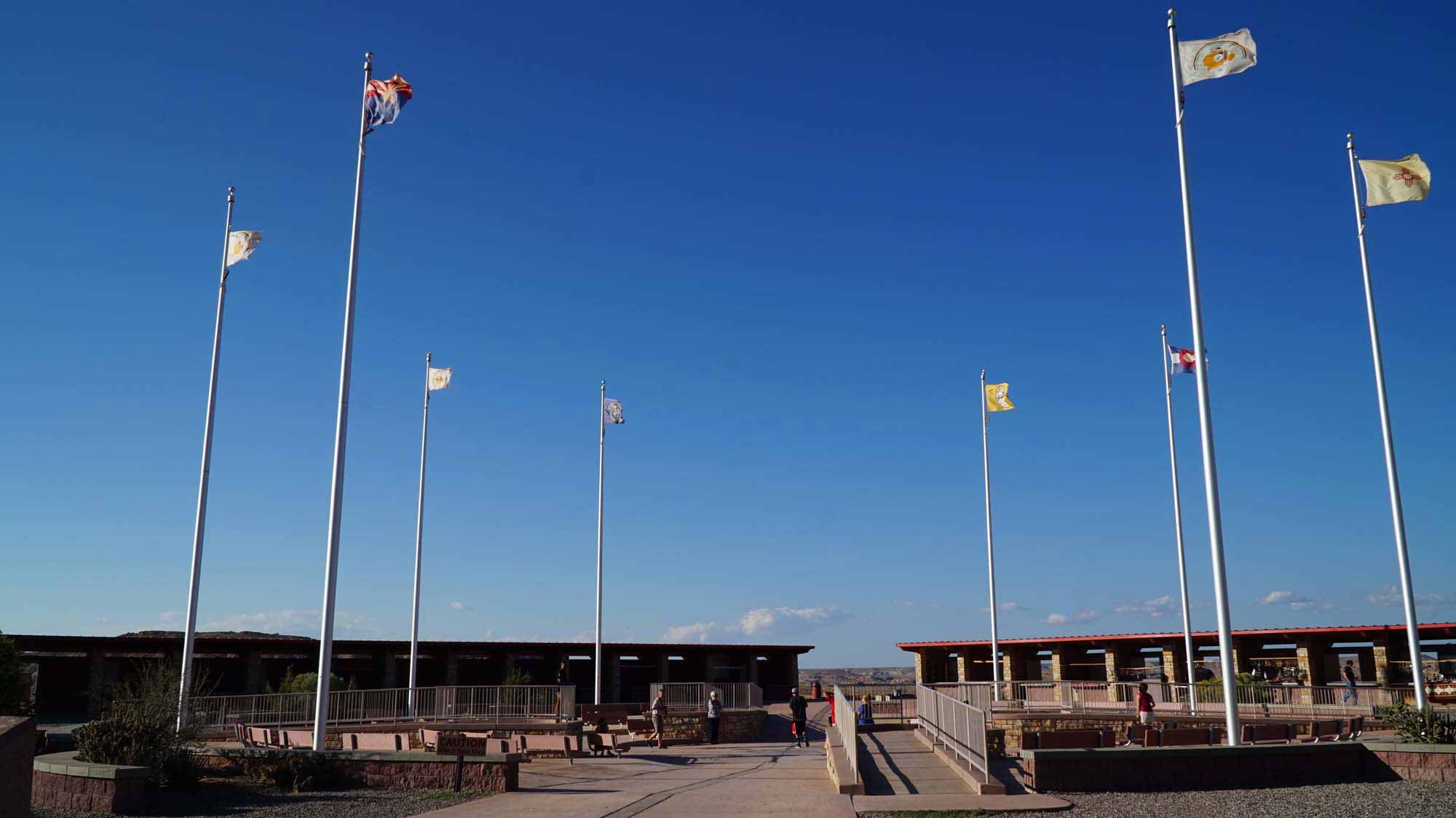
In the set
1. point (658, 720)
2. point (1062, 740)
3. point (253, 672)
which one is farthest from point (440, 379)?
point (1062, 740)

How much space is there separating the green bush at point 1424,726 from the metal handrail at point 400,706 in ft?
68.9

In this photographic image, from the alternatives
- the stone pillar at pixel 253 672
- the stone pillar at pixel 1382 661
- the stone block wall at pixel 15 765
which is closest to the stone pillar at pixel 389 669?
the stone pillar at pixel 253 672

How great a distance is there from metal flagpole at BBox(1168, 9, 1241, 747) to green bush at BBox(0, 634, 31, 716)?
25878 mm

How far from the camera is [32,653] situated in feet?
139

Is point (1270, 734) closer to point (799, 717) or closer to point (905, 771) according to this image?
point (905, 771)

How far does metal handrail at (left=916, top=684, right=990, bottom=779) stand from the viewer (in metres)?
17.1

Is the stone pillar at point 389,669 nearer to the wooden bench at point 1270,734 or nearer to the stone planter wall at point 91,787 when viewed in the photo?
the stone planter wall at point 91,787

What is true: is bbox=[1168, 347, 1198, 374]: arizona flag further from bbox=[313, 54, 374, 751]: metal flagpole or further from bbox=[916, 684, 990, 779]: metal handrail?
bbox=[313, 54, 374, 751]: metal flagpole

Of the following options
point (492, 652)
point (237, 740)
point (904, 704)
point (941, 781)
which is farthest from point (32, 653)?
point (941, 781)

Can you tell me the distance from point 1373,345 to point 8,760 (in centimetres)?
2587

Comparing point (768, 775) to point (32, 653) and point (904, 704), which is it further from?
point (32, 653)

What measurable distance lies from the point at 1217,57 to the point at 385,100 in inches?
631

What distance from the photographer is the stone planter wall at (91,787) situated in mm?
15773

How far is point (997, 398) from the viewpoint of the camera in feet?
121
